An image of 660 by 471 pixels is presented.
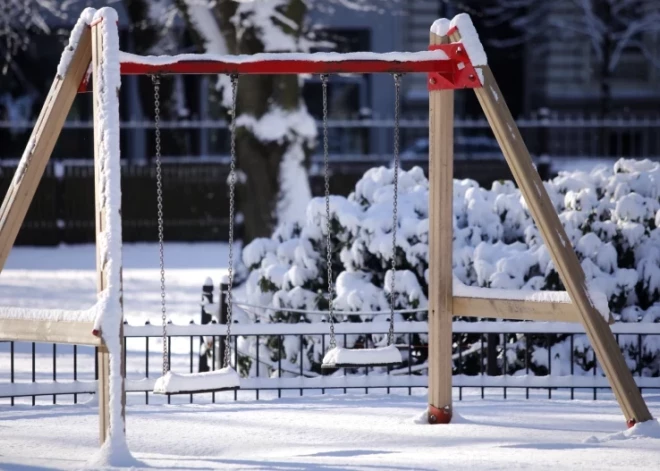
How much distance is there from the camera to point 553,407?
6.11 meters

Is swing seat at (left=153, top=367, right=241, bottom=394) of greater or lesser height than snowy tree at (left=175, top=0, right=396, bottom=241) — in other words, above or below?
below

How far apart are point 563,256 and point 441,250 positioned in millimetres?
685

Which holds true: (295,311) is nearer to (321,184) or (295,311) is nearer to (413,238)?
(413,238)

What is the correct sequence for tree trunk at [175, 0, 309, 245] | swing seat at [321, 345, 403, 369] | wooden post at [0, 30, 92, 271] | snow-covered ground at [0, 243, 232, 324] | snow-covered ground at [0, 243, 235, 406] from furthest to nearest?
tree trunk at [175, 0, 309, 245] → snow-covered ground at [0, 243, 232, 324] → snow-covered ground at [0, 243, 235, 406] → swing seat at [321, 345, 403, 369] → wooden post at [0, 30, 92, 271]

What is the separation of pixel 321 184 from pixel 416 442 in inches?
544

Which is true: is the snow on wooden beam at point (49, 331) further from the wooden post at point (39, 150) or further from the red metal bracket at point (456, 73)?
the red metal bracket at point (456, 73)

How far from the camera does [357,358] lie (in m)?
5.01

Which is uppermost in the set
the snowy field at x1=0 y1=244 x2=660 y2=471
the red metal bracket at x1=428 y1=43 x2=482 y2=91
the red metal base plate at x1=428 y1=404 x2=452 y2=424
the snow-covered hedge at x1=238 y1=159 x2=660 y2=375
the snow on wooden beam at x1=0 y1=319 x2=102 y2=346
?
the red metal bracket at x1=428 y1=43 x2=482 y2=91

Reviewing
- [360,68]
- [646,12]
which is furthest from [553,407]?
[646,12]

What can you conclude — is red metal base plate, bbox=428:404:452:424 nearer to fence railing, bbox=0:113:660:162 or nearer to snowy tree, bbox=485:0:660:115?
fence railing, bbox=0:113:660:162

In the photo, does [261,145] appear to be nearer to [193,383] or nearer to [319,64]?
[319,64]

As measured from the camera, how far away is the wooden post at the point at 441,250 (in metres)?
5.34

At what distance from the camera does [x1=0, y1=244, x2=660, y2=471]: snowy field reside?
4539 mm

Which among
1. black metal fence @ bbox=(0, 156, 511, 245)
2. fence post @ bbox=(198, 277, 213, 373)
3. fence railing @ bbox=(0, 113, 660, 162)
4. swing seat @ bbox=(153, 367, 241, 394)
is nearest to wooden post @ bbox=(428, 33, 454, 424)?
swing seat @ bbox=(153, 367, 241, 394)
